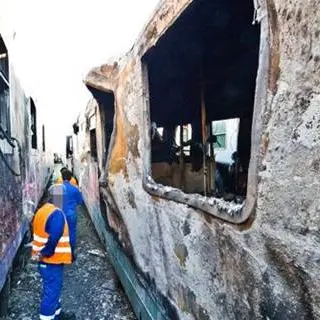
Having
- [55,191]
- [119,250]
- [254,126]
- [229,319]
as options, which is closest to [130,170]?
[55,191]

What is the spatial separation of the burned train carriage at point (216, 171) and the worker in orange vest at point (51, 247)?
650mm

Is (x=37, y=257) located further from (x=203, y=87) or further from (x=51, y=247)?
(x=203, y=87)

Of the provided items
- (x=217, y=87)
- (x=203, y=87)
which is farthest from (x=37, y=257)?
(x=217, y=87)

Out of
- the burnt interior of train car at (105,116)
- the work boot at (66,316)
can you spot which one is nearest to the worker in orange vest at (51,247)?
the work boot at (66,316)

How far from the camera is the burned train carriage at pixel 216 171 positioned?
1.29 meters

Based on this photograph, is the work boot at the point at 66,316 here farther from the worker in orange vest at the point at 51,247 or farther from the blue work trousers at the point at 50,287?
the blue work trousers at the point at 50,287

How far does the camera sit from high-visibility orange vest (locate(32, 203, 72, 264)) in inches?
153

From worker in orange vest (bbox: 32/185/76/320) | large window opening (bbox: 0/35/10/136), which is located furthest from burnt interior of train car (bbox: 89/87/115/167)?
worker in orange vest (bbox: 32/185/76/320)

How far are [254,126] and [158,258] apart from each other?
182 centimetres

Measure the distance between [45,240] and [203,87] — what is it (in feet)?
7.19

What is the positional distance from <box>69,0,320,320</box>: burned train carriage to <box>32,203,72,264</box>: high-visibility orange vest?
0.65m

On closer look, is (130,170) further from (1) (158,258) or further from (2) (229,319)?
(2) (229,319)

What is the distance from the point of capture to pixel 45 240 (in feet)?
12.7

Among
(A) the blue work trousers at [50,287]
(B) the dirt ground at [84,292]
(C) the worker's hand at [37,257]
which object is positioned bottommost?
(B) the dirt ground at [84,292]
